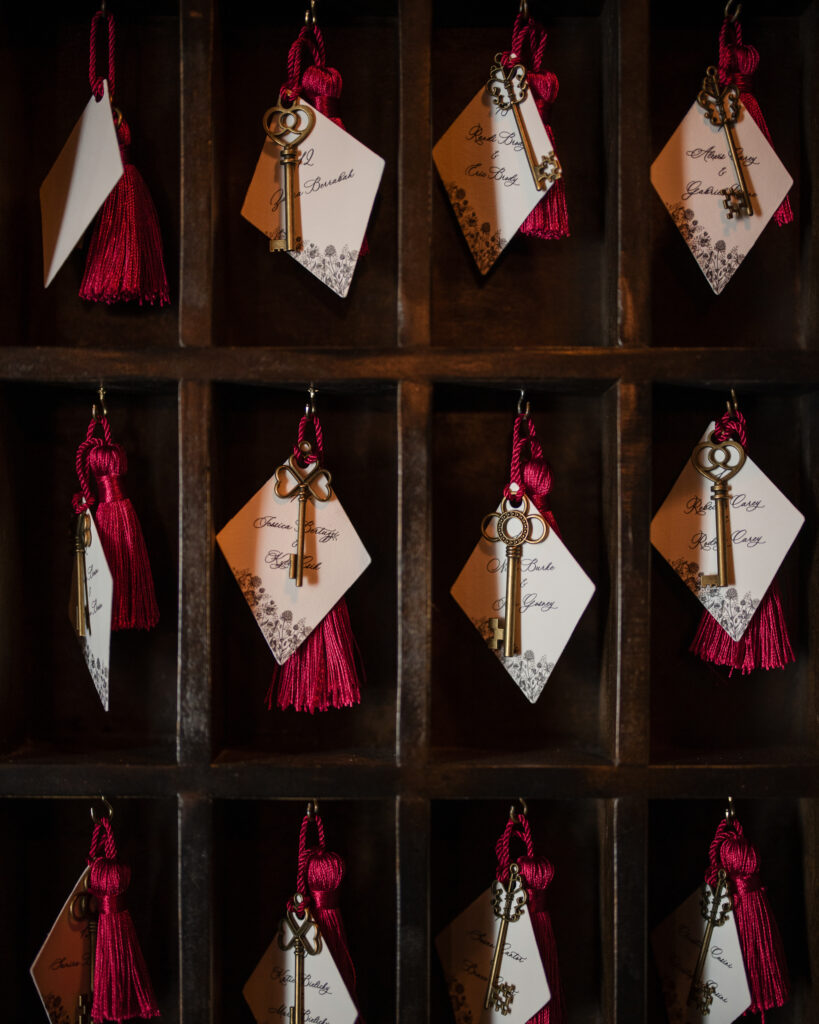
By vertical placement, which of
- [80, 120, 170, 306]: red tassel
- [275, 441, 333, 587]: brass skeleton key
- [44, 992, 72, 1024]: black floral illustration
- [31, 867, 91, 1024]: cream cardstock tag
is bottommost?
[44, 992, 72, 1024]: black floral illustration

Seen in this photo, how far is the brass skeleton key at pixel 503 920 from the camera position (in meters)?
1.00

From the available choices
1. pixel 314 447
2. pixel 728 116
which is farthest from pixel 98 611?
pixel 728 116

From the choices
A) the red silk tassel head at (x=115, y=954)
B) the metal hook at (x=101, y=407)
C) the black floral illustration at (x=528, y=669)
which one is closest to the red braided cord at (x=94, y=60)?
the metal hook at (x=101, y=407)

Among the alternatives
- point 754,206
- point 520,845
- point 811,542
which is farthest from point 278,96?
point 520,845

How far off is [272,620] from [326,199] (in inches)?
21.3

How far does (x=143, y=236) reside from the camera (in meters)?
1.03

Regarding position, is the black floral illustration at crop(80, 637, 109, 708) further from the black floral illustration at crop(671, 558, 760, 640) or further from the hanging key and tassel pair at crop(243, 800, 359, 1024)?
the black floral illustration at crop(671, 558, 760, 640)

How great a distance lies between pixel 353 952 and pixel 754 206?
113 cm

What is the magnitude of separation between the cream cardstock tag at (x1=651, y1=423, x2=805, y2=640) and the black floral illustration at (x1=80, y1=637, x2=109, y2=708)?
72 cm

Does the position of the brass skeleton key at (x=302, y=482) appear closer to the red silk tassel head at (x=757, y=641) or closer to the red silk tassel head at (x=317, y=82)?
the red silk tassel head at (x=317, y=82)

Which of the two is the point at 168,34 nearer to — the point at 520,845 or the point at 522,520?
the point at 522,520

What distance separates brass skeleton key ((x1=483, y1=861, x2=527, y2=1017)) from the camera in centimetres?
100

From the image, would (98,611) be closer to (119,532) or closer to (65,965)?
(119,532)

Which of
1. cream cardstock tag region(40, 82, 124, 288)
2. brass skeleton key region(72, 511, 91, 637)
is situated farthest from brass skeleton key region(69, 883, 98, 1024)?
cream cardstock tag region(40, 82, 124, 288)
